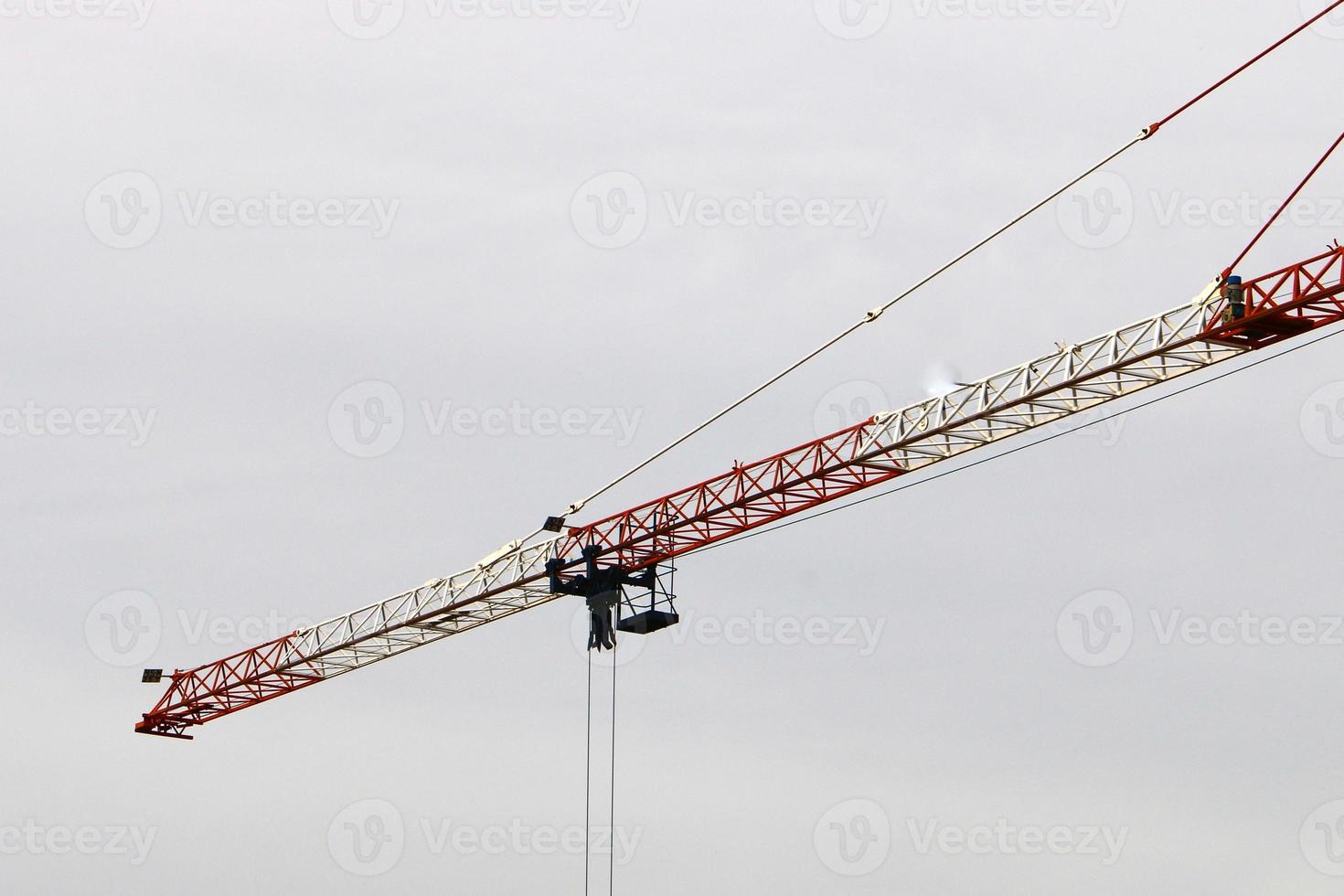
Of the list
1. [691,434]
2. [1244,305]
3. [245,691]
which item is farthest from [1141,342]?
[245,691]

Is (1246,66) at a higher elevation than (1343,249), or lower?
higher

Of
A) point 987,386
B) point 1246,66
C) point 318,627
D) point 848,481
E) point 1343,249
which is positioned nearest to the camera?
point 1343,249

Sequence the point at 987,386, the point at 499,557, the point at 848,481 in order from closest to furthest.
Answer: the point at 987,386, the point at 848,481, the point at 499,557

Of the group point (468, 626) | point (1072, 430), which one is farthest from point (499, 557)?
point (1072, 430)

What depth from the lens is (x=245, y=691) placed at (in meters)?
108

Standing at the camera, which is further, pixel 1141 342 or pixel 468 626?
pixel 468 626

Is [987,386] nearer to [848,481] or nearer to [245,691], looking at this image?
[848,481]

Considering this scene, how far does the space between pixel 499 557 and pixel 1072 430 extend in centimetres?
2770

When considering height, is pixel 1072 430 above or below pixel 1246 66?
below

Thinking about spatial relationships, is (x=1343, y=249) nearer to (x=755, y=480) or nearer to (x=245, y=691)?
(x=755, y=480)

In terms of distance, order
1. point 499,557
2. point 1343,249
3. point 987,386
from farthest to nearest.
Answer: point 499,557
point 987,386
point 1343,249

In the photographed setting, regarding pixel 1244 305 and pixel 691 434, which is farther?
pixel 691 434

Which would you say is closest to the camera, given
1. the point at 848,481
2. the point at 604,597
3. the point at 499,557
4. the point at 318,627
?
the point at 848,481

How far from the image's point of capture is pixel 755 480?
81.6 m
